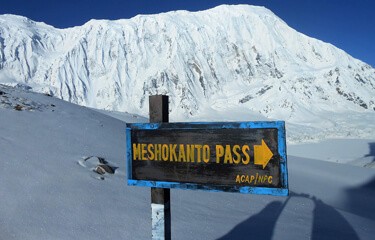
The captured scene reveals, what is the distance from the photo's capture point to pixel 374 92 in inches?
2933

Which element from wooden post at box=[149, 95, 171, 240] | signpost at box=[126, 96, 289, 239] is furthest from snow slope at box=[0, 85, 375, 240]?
signpost at box=[126, 96, 289, 239]

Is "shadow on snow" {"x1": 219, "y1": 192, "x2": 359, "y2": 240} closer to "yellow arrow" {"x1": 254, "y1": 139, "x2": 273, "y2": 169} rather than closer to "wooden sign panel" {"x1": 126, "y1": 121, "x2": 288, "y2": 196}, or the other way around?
"wooden sign panel" {"x1": 126, "y1": 121, "x2": 288, "y2": 196}

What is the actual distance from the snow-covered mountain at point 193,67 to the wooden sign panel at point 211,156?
60.2m

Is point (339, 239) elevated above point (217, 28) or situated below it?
below

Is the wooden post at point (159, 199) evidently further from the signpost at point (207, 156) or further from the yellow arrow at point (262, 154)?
the yellow arrow at point (262, 154)

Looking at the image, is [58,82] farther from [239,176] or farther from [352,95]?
[239,176]

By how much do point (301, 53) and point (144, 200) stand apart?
83002 millimetres

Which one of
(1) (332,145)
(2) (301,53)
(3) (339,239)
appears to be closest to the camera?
(3) (339,239)

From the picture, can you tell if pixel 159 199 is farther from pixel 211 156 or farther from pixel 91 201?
pixel 91 201

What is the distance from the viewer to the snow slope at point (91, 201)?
437 cm

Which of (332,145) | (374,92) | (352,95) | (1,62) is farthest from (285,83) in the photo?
(1,62)

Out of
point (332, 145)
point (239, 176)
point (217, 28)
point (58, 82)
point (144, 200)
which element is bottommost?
point (332, 145)

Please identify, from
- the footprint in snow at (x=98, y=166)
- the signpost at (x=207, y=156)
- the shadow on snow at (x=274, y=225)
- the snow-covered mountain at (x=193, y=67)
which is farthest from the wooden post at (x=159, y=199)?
the snow-covered mountain at (x=193, y=67)

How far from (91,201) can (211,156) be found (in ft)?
9.91
